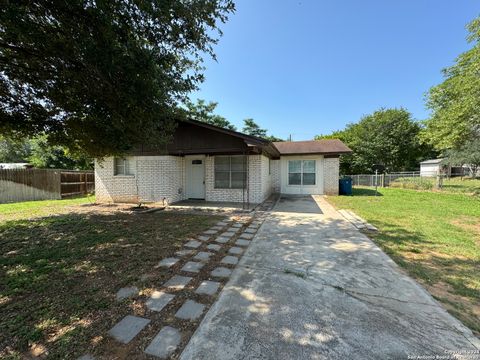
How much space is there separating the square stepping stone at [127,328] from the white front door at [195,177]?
342 inches

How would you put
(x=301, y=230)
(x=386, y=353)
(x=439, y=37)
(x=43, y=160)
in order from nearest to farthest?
(x=386, y=353), (x=301, y=230), (x=439, y=37), (x=43, y=160)

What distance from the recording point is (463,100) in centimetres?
1038

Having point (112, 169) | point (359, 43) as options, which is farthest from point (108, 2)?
point (359, 43)

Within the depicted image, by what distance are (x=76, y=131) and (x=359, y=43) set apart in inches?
497

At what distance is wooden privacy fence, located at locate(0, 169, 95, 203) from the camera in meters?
11.2

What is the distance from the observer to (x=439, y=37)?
10.1m

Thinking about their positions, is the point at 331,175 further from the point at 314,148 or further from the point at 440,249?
the point at 440,249

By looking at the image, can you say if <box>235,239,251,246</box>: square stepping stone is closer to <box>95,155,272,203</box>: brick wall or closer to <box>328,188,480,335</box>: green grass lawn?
<box>328,188,480,335</box>: green grass lawn

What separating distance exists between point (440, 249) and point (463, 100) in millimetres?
10689

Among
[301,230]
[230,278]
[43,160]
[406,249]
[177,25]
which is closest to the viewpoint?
[230,278]

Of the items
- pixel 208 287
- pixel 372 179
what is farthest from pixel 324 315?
pixel 372 179

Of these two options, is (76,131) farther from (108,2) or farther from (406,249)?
(406,249)

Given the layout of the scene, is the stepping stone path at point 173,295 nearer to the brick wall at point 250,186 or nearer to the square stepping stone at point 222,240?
the square stepping stone at point 222,240

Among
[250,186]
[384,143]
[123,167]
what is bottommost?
[250,186]
